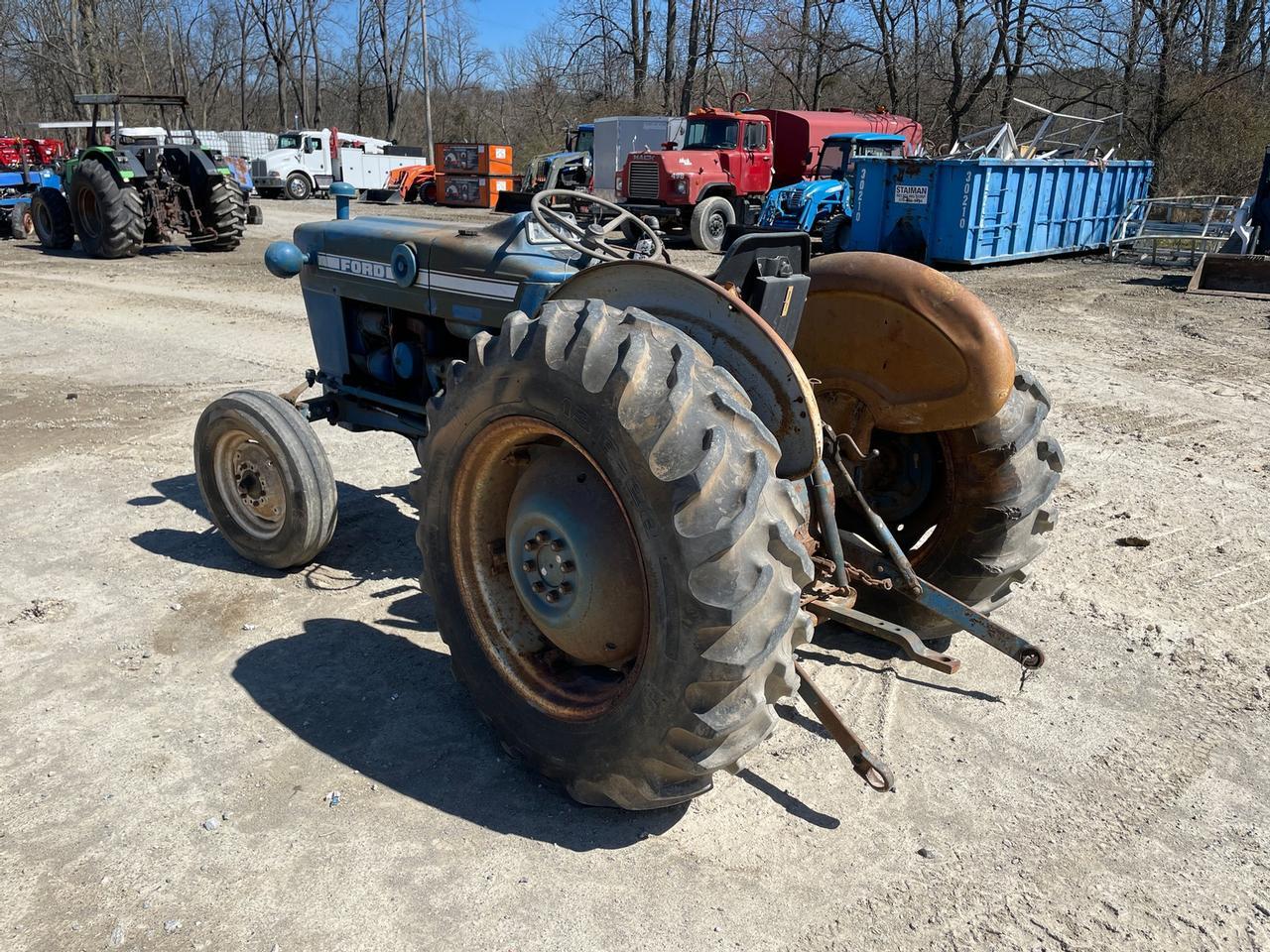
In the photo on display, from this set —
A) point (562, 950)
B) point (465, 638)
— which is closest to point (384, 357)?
point (465, 638)

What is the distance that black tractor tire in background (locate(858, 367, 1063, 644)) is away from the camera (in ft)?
10.7

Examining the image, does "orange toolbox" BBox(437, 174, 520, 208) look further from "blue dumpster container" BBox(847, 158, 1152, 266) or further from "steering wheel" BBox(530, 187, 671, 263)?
"steering wheel" BBox(530, 187, 671, 263)

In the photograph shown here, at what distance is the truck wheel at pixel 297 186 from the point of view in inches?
1151

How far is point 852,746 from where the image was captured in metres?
2.66

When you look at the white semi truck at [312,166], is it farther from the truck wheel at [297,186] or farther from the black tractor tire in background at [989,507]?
the black tractor tire in background at [989,507]

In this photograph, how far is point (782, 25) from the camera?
107 feet

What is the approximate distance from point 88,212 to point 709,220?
10.5 meters

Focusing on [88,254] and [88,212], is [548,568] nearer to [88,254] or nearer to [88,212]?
[88,212]

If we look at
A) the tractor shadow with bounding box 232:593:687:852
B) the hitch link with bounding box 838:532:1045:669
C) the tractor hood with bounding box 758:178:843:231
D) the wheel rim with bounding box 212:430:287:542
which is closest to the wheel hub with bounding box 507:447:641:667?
the tractor shadow with bounding box 232:593:687:852

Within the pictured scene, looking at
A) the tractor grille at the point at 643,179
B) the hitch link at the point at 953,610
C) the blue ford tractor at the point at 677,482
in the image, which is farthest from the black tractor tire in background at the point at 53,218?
the hitch link at the point at 953,610

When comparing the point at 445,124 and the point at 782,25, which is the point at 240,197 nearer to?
the point at 782,25

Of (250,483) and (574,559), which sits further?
(250,483)

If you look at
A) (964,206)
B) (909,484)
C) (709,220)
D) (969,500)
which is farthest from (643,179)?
(969,500)

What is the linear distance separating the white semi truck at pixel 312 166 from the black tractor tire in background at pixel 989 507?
29257 mm
